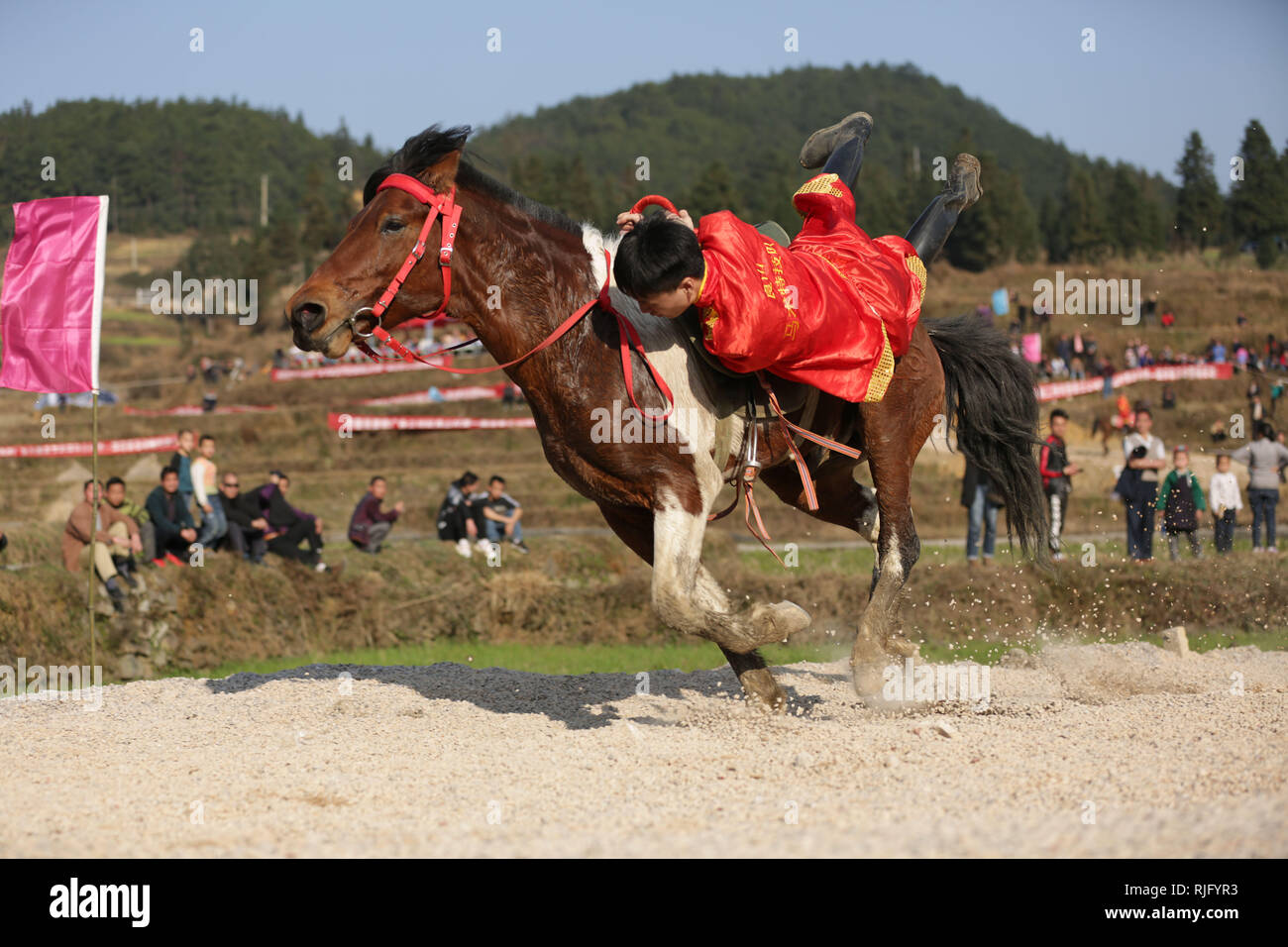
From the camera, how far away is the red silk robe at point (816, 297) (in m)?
5.52

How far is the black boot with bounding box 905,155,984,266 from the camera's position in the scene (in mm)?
7648

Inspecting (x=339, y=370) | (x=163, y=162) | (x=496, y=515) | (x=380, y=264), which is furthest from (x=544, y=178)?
(x=380, y=264)

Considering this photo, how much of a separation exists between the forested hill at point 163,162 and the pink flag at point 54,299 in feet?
337

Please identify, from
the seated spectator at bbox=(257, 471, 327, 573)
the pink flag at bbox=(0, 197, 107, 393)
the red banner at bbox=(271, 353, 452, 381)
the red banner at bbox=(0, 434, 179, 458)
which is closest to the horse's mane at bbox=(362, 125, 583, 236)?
the pink flag at bbox=(0, 197, 107, 393)

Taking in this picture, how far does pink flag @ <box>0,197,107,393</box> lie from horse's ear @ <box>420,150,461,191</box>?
4.19 meters

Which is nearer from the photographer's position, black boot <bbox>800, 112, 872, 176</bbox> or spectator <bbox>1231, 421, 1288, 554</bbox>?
black boot <bbox>800, 112, 872, 176</bbox>

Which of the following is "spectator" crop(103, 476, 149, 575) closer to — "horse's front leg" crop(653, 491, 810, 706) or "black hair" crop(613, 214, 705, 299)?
"horse's front leg" crop(653, 491, 810, 706)

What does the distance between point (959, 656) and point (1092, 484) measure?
1929 cm

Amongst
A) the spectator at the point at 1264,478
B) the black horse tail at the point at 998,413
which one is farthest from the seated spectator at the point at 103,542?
the spectator at the point at 1264,478

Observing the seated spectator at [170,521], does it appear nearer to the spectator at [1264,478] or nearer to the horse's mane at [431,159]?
the horse's mane at [431,159]

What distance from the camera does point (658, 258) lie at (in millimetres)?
5301

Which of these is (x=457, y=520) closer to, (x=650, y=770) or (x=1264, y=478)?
(x=650, y=770)

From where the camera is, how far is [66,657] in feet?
32.6

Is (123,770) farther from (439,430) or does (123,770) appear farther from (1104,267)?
(1104,267)
